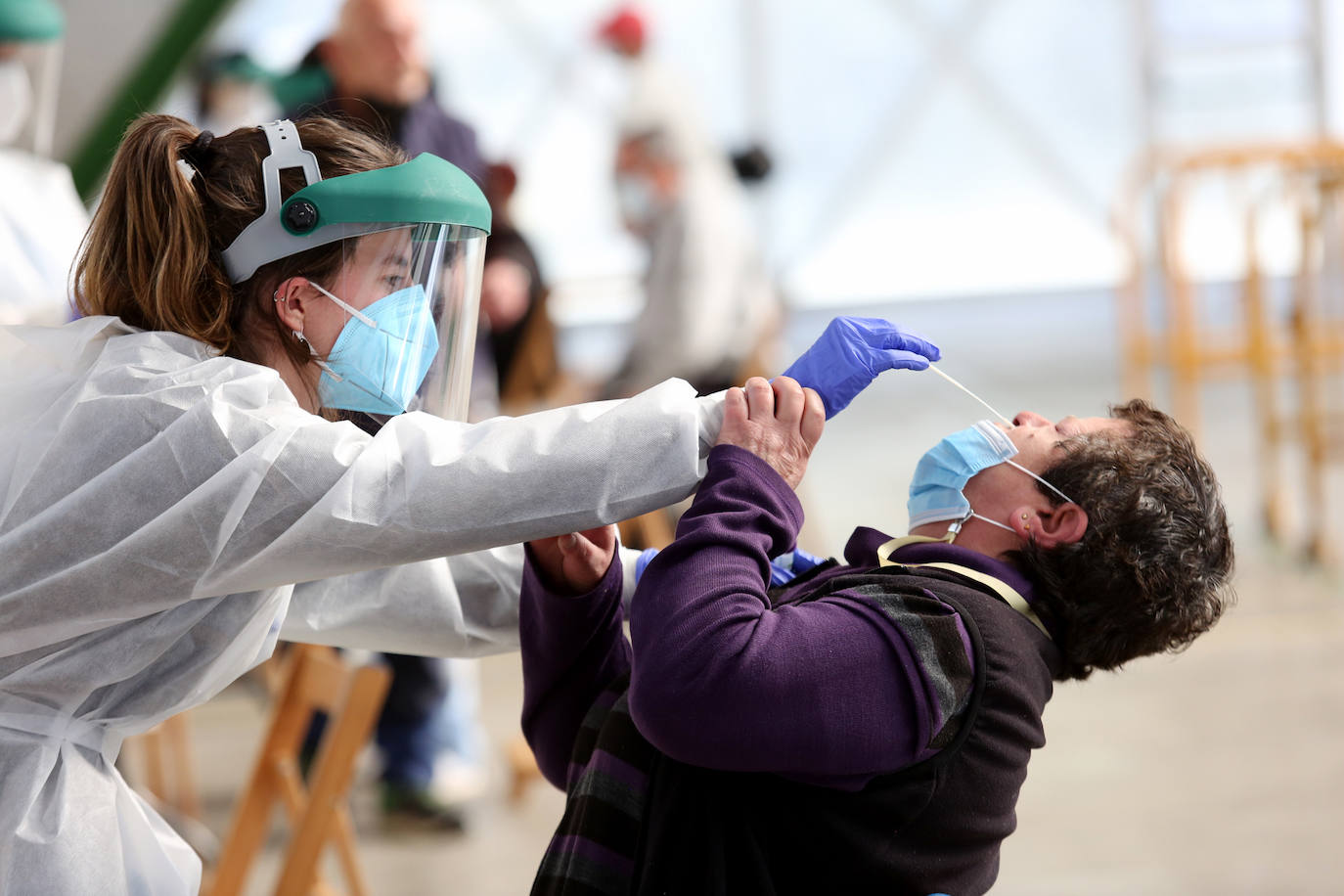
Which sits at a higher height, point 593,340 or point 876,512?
point 876,512

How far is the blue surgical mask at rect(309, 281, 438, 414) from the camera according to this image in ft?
4.08

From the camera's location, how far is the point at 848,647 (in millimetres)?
1101

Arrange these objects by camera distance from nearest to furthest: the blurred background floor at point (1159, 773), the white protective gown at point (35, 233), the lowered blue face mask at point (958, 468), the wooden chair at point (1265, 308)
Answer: the lowered blue face mask at point (958, 468), the white protective gown at point (35, 233), the blurred background floor at point (1159, 773), the wooden chair at point (1265, 308)

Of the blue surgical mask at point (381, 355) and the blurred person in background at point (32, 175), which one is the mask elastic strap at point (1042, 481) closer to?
the blue surgical mask at point (381, 355)

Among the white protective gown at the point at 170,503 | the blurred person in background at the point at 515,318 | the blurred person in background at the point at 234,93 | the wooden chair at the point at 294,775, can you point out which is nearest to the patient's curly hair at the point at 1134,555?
the white protective gown at the point at 170,503

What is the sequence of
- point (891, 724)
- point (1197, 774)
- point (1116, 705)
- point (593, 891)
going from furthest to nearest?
point (1116, 705), point (1197, 774), point (593, 891), point (891, 724)

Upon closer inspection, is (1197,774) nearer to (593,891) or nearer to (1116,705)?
(1116,705)

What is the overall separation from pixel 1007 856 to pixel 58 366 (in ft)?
7.47

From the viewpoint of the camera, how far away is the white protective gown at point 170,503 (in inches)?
42.4

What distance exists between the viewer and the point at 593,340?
1199 centimetres

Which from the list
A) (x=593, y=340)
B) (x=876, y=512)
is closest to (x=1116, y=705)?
(x=876, y=512)

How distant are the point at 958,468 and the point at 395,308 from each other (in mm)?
559

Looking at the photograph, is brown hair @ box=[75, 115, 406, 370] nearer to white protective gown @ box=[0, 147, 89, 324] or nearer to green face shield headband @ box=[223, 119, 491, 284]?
green face shield headband @ box=[223, 119, 491, 284]

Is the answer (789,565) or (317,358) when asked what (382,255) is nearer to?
(317,358)
